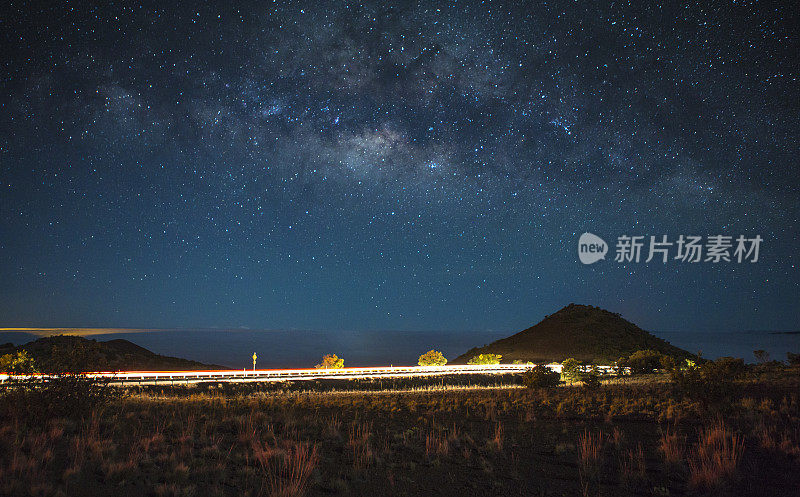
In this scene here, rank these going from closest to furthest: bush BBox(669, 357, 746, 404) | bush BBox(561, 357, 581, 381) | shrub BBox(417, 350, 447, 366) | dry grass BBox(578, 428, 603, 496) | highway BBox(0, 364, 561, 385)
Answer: dry grass BBox(578, 428, 603, 496), bush BBox(669, 357, 746, 404), highway BBox(0, 364, 561, 385), bush BBox(561, 357, 581, 381), shrub BBox(417, 350, 447, 366)

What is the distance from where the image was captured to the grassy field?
7.07 m

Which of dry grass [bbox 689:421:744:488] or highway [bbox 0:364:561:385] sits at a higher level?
dry grass [bbox 689:421:744:488]

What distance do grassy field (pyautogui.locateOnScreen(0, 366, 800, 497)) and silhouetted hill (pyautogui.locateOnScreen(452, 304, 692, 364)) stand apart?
200ft

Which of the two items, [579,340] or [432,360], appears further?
→ [579,340]

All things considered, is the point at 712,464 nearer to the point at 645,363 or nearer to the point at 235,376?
the point at 235,376

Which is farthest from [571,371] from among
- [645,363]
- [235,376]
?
[235,376]

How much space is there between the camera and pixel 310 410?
1567 centimetres

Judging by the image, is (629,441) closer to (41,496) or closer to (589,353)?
(41,496)

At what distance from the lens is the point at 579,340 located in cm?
8375

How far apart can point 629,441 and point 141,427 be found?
11.6 metres

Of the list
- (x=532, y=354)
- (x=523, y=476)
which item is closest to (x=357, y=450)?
(x=523, y=476)

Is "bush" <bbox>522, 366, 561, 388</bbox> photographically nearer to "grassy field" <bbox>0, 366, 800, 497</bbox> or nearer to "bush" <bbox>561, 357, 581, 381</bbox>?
"bush" <bbox>561, 357, 581, 381</bbox>

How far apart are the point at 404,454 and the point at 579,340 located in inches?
3251

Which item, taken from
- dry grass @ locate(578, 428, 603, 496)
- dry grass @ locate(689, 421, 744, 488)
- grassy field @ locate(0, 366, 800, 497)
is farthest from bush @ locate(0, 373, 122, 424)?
dry grass @ locate(689, 421, 744, 488)
